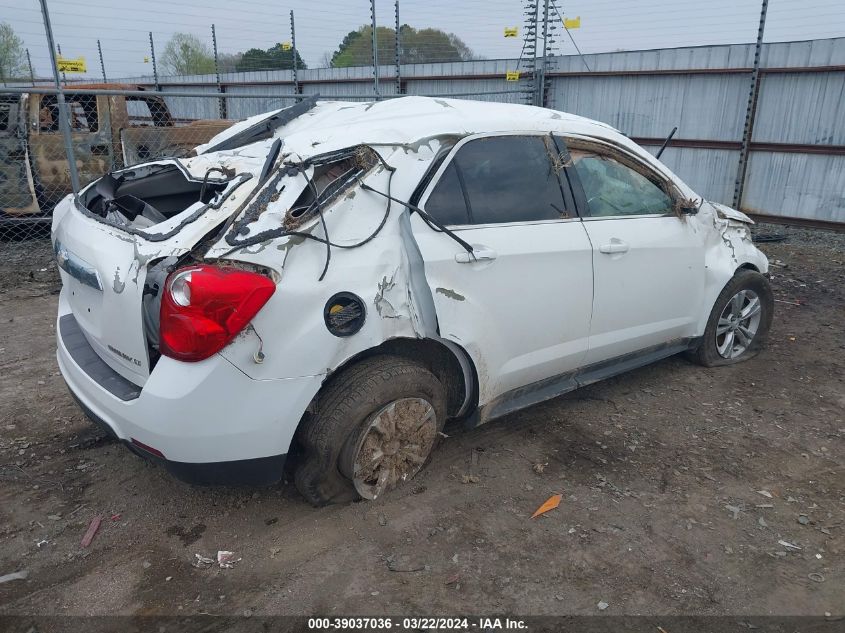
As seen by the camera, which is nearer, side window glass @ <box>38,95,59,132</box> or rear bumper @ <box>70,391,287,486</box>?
rear bumper @ <box>70,391,287,486</box>

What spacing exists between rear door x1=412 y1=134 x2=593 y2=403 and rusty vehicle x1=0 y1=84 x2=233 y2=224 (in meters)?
5.15

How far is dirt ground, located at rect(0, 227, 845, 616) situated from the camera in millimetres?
2502

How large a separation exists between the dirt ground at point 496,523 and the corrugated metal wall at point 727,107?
556cm

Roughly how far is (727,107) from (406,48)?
687 centimetres

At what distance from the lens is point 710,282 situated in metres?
4.24

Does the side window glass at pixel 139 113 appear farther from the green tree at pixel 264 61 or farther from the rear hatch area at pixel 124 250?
the rear hatch area at pixel 124 250

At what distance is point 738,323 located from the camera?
467 centimetres

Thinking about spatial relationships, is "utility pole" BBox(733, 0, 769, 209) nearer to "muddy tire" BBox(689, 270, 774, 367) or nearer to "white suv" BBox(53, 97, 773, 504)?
"muddy tire" BBox(689, 270, 774, 367)

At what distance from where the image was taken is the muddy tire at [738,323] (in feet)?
14.6

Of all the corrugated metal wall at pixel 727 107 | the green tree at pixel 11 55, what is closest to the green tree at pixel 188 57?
the green tree at pixel 11 55

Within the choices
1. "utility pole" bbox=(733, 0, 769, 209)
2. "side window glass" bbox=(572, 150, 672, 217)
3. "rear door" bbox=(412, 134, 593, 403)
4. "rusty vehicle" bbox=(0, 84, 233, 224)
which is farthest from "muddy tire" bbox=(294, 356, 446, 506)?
"utility pole" bbox=(733, 0, 769, 209)

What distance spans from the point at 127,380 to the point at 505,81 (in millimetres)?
10675

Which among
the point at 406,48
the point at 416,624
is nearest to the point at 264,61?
the point at 406,48

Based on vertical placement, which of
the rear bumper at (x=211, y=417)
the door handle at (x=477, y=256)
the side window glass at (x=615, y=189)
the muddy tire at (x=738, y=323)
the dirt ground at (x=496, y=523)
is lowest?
the dirt ground at (x=496, y=523)
